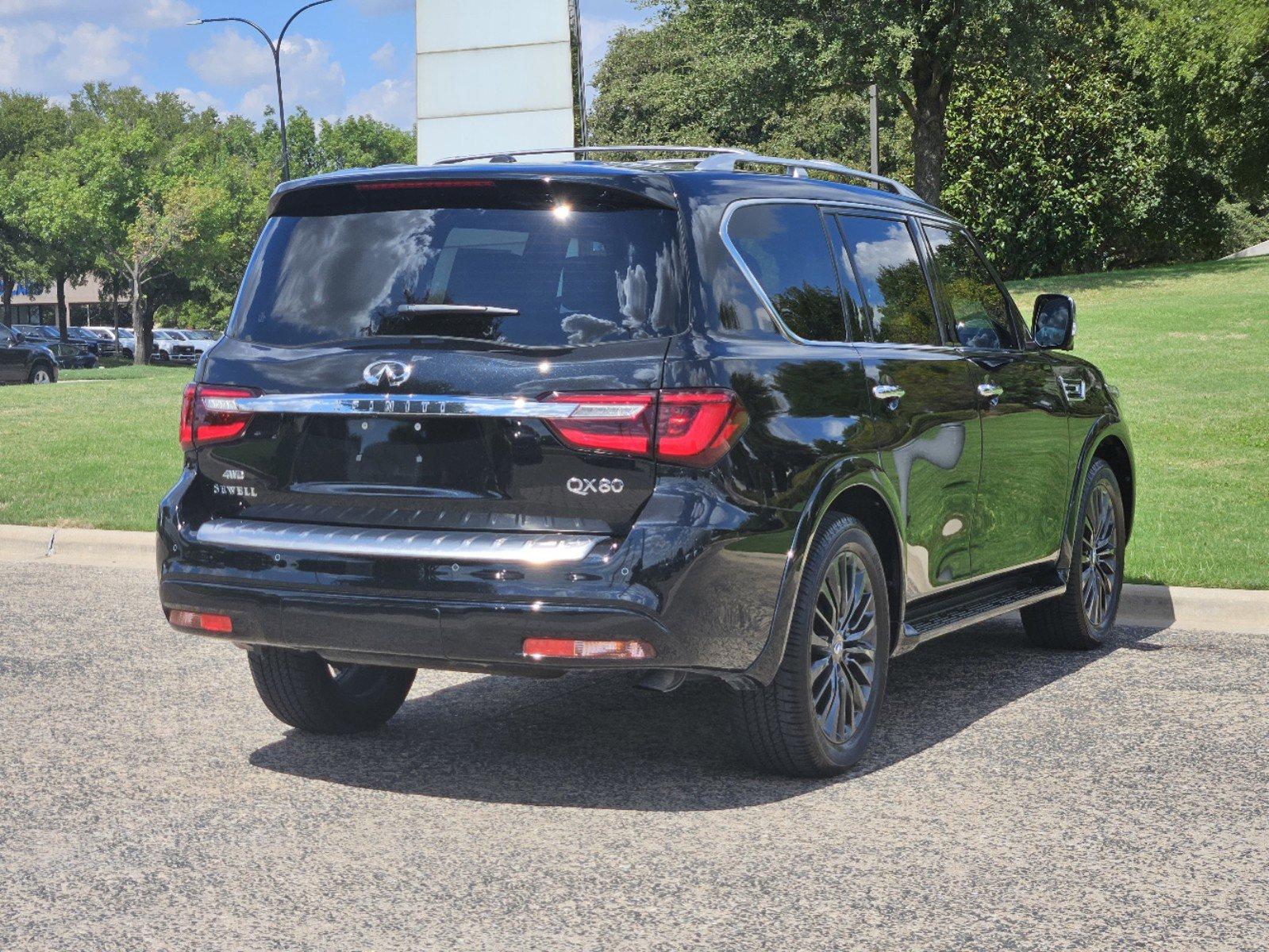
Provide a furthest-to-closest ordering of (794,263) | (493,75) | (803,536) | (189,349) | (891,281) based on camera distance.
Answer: (189,349)
(493,75)
(891,281)
(794,263)
(803,536)

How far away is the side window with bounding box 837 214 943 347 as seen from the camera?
232 inches

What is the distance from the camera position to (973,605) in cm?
642

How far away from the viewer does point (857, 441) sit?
532cm

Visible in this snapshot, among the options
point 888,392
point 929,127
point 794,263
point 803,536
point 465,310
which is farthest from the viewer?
point 929,127

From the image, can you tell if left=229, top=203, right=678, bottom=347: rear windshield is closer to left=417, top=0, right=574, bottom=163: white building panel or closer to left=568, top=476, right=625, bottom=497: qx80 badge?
left=568, top=476, right=625, bottom=497: qx80 badge

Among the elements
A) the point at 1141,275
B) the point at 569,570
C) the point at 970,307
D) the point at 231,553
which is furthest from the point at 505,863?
the point at 1141,275

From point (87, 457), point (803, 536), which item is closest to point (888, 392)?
point (803, 536)

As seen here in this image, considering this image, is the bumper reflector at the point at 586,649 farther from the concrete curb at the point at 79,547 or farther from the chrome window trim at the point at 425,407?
the concrete curb at the point at 79,547

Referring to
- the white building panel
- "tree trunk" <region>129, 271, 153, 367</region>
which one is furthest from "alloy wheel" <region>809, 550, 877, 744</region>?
"tree trunk" <region>129, 271, 153, 367</region>

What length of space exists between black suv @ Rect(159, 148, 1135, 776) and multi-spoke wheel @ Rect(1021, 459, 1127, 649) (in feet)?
6.37

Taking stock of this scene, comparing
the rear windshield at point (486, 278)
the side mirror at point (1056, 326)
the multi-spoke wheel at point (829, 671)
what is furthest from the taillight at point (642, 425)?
the side mirror at point (1056, 326)

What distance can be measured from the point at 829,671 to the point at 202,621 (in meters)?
1.98

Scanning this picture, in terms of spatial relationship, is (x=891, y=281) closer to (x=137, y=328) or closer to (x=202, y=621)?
(x=202, y=621)

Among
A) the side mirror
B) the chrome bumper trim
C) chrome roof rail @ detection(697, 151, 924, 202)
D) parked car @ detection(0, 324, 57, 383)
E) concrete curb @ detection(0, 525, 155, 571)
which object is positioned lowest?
parked car @ detection(0, 324, 57, 383)
